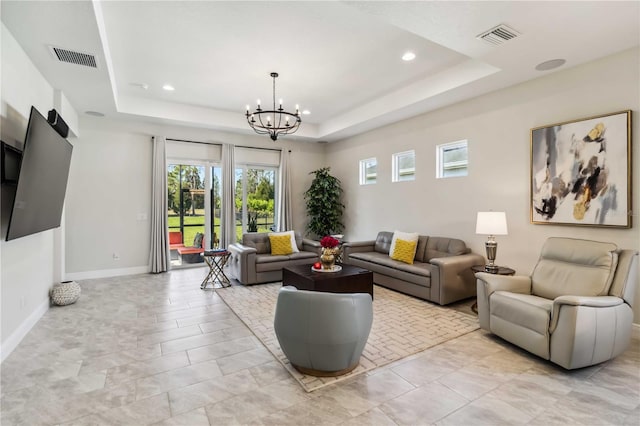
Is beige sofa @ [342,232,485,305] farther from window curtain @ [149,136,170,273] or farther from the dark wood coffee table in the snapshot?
window curtain @ [149,136,170,273]

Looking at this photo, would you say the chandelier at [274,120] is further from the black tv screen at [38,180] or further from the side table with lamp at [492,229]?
the side table with lamp at [492,229]

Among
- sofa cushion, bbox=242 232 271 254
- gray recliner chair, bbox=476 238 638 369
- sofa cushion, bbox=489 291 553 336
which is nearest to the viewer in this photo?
gray recliner chair, bbox=476 238 638 369

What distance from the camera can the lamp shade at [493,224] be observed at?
392cm

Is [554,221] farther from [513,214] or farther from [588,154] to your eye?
[588,154]

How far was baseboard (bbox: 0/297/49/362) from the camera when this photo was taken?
2848 millimetres

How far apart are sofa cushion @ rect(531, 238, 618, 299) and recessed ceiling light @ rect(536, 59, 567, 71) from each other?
1.97m

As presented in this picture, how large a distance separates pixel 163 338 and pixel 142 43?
3.29 metres

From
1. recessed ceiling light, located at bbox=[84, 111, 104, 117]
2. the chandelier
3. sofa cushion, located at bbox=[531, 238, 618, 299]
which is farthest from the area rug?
recessed ceiling light, located at bbox=[84, 111, 104, 117]

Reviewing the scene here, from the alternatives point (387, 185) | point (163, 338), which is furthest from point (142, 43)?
point (387, 185)

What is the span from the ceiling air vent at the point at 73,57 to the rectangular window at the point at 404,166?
15.9 feet

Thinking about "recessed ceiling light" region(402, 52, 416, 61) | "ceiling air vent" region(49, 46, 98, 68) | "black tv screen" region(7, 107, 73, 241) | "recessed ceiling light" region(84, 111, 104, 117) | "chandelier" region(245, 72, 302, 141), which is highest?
"recessed ceiling light" region(402, 52, 416, 61)

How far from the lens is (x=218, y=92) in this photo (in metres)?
5.27

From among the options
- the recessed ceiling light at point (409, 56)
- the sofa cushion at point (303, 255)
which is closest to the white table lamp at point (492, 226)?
the recessed ceiling light at point (409, 56)

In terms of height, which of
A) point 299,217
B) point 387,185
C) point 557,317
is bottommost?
point 557,317
